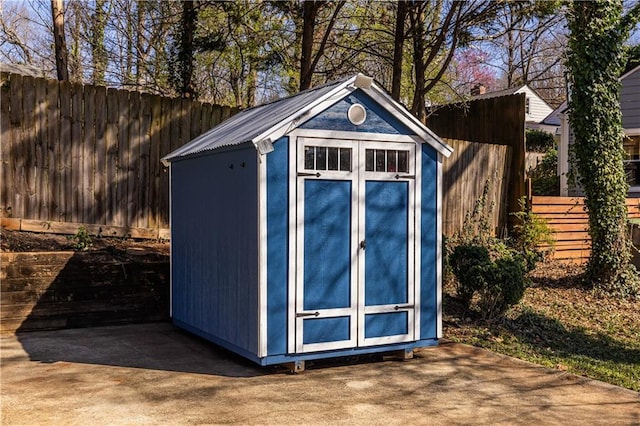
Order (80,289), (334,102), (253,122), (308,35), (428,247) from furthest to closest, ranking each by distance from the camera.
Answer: (308,35), (80,289), (253,122), (428,247), (334,102)

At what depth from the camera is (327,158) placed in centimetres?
639

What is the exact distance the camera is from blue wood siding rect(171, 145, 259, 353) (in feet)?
20.5

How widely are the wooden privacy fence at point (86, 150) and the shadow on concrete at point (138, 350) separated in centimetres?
196

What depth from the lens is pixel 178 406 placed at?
507cm

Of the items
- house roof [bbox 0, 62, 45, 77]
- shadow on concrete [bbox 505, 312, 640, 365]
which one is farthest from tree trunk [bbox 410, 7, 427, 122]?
house roof [bbox 0, 62, 45, 77]

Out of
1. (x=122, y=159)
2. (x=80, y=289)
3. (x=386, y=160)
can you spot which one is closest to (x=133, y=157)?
(x=122, y=159)

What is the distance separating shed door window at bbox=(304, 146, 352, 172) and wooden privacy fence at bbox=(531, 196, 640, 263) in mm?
6928

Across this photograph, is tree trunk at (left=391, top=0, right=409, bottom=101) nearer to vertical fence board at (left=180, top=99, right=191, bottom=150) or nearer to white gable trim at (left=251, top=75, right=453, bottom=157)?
vertical fence board at (left=180, top=99, right=191, bottom=150)

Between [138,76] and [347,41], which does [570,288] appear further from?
[138,76]

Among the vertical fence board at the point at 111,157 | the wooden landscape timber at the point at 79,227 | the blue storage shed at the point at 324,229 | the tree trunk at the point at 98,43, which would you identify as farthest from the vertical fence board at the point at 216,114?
the tree trunk at the point at 98,43

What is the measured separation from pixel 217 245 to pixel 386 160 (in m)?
1.95

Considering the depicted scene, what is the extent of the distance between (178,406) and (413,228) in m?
2.95

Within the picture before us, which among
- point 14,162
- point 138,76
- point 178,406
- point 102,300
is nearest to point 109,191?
point 14,162

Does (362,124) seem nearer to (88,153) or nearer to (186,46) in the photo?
(88,153)
